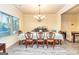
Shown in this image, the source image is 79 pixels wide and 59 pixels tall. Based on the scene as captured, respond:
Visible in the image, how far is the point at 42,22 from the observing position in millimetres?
13055

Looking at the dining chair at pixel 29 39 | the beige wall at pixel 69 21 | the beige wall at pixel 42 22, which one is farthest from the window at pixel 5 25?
the beige wall at pixel 69 21

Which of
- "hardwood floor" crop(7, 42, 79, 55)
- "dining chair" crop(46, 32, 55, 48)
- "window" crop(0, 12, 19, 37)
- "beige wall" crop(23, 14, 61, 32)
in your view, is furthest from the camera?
"beige wall" crop(23, 14, 61, 32)

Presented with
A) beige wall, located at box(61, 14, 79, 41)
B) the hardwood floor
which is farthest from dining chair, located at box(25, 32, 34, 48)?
beige wall, located at box(61, 14, 79, 41)

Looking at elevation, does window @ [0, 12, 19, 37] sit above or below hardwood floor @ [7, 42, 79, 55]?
above

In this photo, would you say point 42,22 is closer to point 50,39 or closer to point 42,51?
point 50,39

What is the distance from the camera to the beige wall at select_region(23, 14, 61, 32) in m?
13.0

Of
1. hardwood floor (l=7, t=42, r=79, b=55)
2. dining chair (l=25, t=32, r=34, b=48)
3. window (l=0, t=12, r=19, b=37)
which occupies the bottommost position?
hardwood floor (l=7, t=42, r=79, b=55)

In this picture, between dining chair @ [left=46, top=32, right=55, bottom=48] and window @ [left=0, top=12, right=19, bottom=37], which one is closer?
window @ [left=0, top=12, right=19, bottom=37]

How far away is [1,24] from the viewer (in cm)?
572

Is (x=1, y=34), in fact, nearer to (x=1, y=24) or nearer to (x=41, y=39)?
(x=1, y=24)

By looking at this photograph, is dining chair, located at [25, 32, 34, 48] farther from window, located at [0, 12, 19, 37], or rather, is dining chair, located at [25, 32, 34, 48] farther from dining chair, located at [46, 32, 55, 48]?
window, located at [0, 12, 19, 37]

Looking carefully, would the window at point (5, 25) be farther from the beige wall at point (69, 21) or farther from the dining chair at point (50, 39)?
the beige wall at point (69, 21)
